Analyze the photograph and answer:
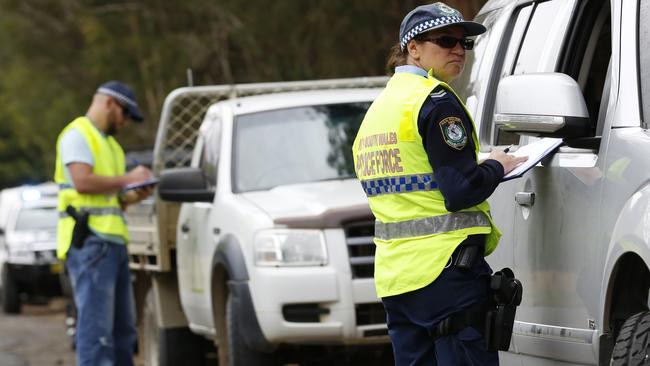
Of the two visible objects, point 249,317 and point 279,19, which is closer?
point 249,317

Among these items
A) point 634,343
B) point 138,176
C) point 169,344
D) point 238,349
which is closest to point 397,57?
point 634,343

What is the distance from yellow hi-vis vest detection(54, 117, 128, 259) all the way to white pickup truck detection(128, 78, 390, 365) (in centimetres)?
32

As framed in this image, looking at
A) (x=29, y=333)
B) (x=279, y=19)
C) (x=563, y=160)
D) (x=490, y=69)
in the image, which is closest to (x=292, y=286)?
(x=490, y=69)

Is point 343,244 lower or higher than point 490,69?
lower

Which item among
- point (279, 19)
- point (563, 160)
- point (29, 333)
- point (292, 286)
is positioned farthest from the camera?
point (279, 19)

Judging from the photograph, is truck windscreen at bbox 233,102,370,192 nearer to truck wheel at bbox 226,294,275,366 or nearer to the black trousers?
truck wheel at bbox 226,294,275,366

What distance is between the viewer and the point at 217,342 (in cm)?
937

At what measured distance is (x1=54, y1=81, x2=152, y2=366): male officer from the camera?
893 centimetres

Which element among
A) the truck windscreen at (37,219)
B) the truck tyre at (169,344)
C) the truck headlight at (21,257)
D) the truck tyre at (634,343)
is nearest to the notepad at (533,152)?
the truck tyre at (634,343)

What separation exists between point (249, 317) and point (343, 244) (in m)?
0.65

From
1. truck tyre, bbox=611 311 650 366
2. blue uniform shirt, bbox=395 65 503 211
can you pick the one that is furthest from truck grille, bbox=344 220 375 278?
truck tyre, bbox=611 311 650 366

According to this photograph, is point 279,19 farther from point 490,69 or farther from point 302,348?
point 490,69

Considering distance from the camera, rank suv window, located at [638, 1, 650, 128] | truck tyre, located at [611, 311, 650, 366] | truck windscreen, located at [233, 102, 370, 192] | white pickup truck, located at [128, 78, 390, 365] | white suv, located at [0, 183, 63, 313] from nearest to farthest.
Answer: truck tyre, located at [611, 311, 650, 366], suv window, located at [638, 1, 650, 128], white pickup truck, located at [128, 78, 390, 365], truck windscreen, located at [233, 102, 370, 192], white suv, located at [0, 183, 63, 313]

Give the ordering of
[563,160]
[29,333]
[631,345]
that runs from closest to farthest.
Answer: [631,345], [563,160], [29,333]
